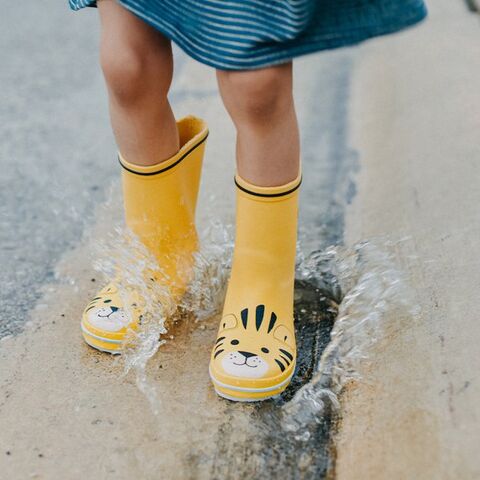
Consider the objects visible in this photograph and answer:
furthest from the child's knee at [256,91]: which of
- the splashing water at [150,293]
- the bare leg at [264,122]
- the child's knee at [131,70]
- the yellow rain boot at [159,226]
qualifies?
the splashing water at [150,293]

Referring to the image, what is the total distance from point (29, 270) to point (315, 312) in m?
0.65

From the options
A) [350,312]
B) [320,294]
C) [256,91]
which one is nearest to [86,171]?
[320,294]

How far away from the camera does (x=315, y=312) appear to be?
148 centimetres

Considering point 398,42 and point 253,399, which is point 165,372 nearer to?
point 253,399

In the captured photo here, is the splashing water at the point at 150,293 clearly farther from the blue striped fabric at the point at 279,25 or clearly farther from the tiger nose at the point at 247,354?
the blue striped fabric at the point at 279,25

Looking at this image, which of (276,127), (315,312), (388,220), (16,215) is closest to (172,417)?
(315,312)

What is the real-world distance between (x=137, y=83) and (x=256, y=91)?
9.3 inches

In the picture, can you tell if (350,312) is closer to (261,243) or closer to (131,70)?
(261,243)

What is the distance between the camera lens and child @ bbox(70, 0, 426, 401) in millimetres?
1054

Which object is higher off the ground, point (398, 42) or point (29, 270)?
point (29, 270)

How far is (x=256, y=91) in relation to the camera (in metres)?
1.11

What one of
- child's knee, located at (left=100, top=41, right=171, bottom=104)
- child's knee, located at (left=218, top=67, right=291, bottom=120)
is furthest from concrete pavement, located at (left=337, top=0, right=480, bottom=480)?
child's knee, located at (left=100, top=41, right=171, bottom=104)

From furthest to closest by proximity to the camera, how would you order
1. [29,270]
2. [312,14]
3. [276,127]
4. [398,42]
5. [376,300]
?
[398,42] → [29,270] → [376,300] → [276,127] → [312,14]

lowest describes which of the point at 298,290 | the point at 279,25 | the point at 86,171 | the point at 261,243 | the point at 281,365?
the point at 86,171
